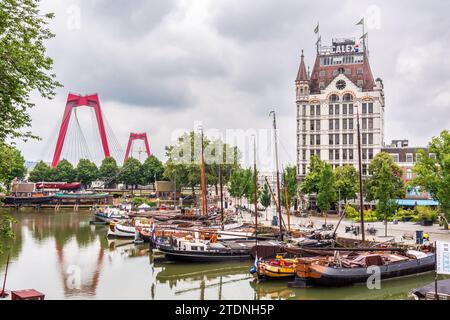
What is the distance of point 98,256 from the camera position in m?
40.3

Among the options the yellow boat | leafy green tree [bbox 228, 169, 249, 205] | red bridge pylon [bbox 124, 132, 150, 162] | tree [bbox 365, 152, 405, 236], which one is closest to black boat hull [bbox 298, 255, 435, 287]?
the yellow boat

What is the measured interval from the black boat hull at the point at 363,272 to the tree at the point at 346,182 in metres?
34.3

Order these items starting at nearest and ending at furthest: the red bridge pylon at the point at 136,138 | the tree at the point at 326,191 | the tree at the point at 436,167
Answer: the tree at the point at 436,167 < the tree at the point at 326,191 < the red bridge pylon at the point at 136,138

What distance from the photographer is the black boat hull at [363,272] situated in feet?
89.3

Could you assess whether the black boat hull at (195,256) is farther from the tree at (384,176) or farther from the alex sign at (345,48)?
the alex sign at (345,48)

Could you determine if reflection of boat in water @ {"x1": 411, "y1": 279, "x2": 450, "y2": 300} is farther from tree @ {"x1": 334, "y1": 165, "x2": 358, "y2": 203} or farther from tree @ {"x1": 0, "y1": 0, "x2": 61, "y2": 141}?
tree @ {"x1": 334, "y1": 165, "x2": 358, "y2": 203}

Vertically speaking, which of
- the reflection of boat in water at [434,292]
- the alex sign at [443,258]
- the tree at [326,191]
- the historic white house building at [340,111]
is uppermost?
the historic white house building at [340,111]

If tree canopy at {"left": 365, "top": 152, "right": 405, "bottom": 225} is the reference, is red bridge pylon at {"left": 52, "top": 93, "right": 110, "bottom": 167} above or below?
above

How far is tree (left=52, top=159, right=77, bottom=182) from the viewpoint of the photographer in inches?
4825

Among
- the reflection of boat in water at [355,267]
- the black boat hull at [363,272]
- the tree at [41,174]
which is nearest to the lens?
the black boat hull at [363,272]

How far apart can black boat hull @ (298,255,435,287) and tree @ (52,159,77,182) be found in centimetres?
10710

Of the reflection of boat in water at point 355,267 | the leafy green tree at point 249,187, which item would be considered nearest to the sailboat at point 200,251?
the reflection of boat in water at point 355,267

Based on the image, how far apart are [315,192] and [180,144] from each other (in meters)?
37.0

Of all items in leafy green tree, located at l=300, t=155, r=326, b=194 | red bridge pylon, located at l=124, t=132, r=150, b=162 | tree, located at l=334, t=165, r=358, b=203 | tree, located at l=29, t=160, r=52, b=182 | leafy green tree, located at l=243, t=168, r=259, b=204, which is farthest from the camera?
red bridge pylon, located at l=124, t=132, r=150, b=162
